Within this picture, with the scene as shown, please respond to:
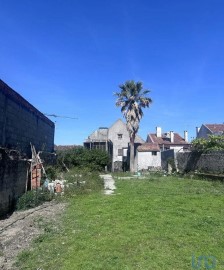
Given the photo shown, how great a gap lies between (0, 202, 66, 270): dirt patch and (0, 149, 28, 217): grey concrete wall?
23.2 inches

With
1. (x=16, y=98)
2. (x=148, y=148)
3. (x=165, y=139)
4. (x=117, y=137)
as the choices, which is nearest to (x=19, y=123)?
(x=16, y=98)

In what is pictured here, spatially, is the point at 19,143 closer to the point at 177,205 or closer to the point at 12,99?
the point at 12,99

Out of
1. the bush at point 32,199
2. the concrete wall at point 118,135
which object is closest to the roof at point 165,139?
the concrete wall at point 118,135

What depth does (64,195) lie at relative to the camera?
15406 mm

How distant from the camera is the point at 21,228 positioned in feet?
29.6

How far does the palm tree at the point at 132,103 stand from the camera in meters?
39.8

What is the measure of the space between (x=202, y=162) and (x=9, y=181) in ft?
57.9

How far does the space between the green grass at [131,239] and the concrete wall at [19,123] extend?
639 centimetres

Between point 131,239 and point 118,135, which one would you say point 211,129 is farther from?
point 131,239

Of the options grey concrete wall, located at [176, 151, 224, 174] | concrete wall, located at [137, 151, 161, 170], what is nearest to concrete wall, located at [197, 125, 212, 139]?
concrete wall, located at [137, 151, 161, 170]

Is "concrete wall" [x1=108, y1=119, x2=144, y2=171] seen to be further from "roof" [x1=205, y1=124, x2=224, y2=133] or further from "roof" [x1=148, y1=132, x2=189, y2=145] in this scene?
"roof" [x1=205, y1=124, x2=224, y2=133]

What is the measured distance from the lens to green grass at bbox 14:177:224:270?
229 inches

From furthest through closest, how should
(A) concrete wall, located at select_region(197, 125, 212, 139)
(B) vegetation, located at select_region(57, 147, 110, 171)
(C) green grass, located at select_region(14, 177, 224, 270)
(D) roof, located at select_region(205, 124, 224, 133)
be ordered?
(A) concrete wall, located at select_region(197, 125, 212, 139) → (D) roof, located at select_region(205, 124, 224, 133) → (B) vegetation, located at select_region(57, 147, 110, 171) → (C) green grass, located at select_region(14, 177, 224, 270)


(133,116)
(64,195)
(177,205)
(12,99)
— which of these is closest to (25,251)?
(177,205)
